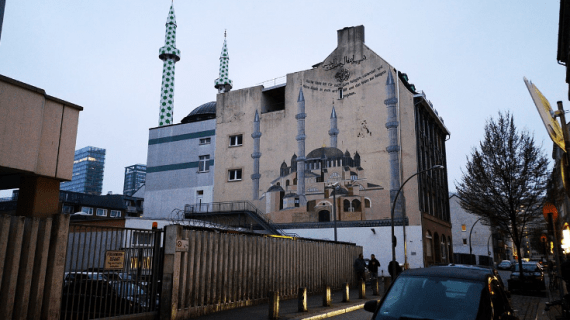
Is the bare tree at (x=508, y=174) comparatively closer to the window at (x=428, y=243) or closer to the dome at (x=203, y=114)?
the window at (x=428, y=243)

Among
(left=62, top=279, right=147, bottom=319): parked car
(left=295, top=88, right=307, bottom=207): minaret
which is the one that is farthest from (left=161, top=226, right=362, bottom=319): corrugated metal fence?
(left=295, top=88, right=307, bottom=207): minaret

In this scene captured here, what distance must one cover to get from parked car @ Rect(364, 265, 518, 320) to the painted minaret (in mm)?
26546

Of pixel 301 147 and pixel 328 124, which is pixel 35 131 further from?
pixel 328 124

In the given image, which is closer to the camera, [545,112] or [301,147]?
[545,112]

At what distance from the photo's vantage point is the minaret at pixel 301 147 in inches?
1400

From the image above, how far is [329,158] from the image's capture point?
35.2 metres

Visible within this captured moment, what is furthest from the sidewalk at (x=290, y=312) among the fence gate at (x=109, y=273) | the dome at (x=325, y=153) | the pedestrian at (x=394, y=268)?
the dome at (x=325, y=153)

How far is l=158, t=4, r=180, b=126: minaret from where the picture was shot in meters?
53.2

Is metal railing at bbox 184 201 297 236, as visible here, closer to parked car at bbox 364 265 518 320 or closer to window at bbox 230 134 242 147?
window at bbox 230 134 242 147

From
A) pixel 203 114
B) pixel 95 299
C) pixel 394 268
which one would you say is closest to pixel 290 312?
pixel 95 299

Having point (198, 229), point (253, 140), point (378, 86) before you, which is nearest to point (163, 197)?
point (253, 140)

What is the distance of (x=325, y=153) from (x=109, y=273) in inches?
1051

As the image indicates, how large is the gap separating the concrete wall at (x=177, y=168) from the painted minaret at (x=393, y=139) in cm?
1646

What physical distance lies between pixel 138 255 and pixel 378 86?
27.6m
